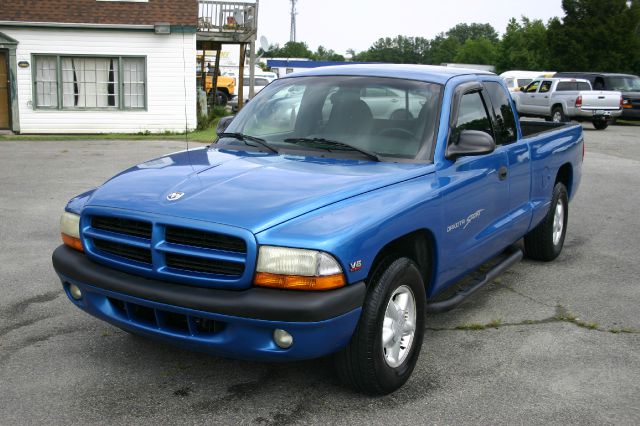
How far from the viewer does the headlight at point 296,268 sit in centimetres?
344

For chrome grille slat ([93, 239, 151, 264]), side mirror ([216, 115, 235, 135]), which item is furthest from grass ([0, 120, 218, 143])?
chrome grille slat ([93, 239, 151, 264])

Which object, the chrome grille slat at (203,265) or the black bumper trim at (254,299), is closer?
the black bumper trim at (254,299)

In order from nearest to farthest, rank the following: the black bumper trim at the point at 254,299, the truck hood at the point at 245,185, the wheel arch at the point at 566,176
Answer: the black bumper trim at the point at 254,299 < the truck hood at the point at 245,185 < the wheel arch at the point at 566,176

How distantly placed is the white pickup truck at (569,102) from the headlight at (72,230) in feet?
66.1

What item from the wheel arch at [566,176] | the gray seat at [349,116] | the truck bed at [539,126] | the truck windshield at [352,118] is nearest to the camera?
the truck windshield at [352,118]

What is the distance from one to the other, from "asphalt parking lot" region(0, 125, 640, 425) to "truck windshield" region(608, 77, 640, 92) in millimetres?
22221

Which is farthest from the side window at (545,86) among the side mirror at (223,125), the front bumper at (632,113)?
the side mirror at (223,125)

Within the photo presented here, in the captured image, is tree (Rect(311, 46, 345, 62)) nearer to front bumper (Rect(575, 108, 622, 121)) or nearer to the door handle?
front bumper (Rect(575, 108, 622, 121))

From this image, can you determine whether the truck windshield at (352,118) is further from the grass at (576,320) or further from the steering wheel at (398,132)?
the grass at (576,320)

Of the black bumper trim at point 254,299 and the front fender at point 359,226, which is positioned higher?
the front fender at point 359,226

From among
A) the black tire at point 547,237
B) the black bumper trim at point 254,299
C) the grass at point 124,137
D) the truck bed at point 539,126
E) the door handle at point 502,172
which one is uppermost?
the truck bed at point 539,126

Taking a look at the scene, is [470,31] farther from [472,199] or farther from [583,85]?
[472,199]

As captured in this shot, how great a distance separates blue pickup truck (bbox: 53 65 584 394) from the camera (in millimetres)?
3488

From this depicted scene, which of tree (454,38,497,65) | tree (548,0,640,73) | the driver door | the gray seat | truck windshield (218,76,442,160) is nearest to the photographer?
the driver door
